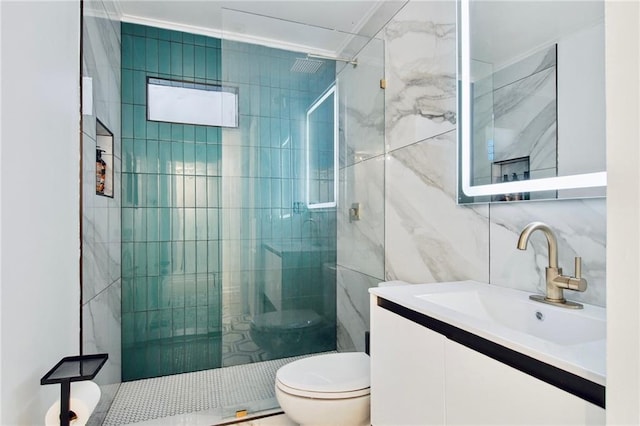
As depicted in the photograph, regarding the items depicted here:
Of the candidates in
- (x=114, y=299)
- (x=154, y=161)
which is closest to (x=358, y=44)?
(x=154, y=161)

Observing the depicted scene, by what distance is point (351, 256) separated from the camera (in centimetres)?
230

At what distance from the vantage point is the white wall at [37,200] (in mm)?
1006

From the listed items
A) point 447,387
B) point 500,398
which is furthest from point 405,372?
point 500,398

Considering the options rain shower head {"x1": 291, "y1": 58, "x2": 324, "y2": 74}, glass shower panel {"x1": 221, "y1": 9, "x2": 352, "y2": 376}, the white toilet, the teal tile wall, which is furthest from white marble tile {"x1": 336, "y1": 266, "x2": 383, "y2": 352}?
rain shower head {"x1": 291, "y1": 58, "x2": 324, "y2": 74}

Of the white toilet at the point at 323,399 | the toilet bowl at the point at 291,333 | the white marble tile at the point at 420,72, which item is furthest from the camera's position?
the toilet bowl at the point at 291,333

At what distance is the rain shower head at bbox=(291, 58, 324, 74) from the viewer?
206 centimetres

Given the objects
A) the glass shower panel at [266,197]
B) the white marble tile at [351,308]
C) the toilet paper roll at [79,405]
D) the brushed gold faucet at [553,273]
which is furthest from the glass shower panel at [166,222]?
the brushed gold faucet at [553,273]

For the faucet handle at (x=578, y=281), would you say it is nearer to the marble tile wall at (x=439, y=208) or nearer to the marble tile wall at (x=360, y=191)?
the marble tile wall at (x=439, y=208)

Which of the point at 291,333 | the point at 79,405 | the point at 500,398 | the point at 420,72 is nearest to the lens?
the point at 500,398

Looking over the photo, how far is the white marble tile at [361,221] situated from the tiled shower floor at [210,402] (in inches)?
28.4

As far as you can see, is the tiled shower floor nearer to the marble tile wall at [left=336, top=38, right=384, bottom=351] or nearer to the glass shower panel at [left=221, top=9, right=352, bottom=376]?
the glass shower panel at [left=221, top=9, right=352, bottom=376]

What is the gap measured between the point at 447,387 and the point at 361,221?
138cm

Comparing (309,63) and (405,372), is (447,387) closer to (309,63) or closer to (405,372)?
(405,372)

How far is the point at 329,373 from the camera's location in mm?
1784
